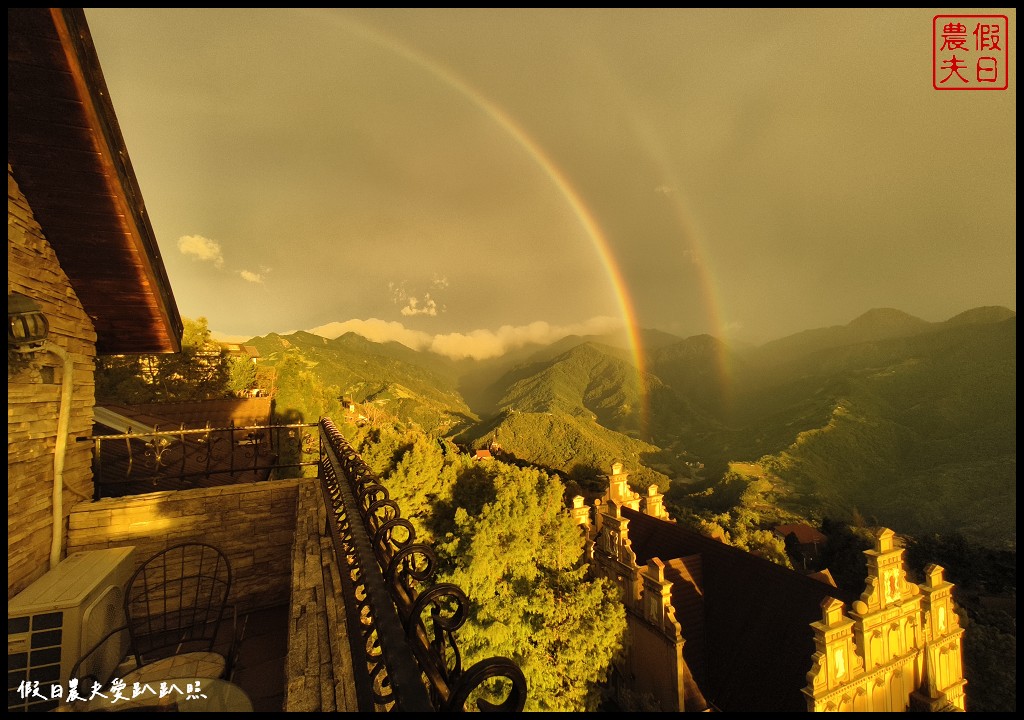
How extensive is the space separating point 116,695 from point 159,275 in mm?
5138

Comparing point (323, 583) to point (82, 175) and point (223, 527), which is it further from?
point (82, 175)

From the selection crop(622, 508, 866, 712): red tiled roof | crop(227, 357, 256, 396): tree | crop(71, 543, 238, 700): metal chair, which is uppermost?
crop(227, 357, 256, 396): tree

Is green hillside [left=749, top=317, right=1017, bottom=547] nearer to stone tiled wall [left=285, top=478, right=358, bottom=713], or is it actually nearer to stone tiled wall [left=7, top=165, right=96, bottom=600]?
stone tiled wall [left=285, top=478, right=358, bottom=713]

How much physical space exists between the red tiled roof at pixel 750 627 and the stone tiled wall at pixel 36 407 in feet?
54.5

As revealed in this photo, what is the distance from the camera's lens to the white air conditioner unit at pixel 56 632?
419 centimetres

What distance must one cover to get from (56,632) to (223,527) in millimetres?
2072

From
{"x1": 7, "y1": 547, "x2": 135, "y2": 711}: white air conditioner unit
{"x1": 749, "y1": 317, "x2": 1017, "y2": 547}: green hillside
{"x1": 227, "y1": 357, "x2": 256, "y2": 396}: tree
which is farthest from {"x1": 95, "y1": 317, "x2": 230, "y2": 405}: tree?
{"x1": 749, "y1": 317, "x2": 1017, "y2": 547}: green hillside

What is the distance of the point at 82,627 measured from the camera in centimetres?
450

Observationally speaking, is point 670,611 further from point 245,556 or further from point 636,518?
point 245,556

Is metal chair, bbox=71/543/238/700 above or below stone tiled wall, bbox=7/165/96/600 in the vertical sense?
below

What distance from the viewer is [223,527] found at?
252 inches

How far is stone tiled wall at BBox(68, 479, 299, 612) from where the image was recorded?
5902 millimetres

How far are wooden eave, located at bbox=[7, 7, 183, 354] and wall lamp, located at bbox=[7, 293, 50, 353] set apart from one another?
3.61 feet

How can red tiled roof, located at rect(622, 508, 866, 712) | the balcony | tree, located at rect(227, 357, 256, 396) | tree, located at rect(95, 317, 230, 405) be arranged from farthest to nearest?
tree, located at rect(227, 357, 256, 396) < tree, located at rect(95, 317, 230, 405) < red tiled roof, located at rect(622, 508, 866, 712) < the balcony
